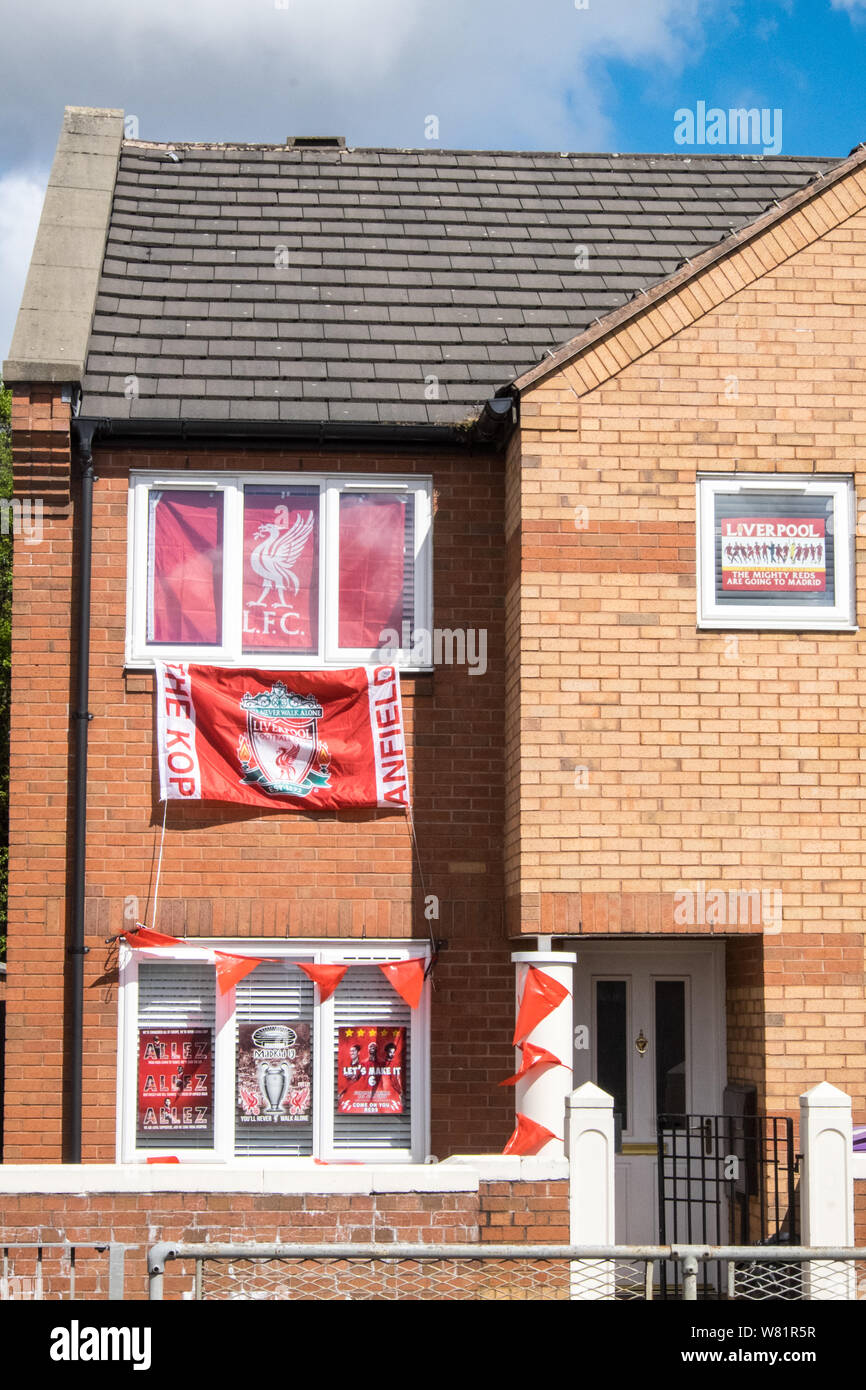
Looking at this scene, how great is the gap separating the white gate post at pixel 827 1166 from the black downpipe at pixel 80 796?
15.8 ft

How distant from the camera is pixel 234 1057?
34.7ft

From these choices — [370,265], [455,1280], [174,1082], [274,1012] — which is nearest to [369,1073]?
[274,1012]

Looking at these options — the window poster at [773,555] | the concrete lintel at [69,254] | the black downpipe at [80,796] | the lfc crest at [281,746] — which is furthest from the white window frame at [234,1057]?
the concrete lintel at [69,254]

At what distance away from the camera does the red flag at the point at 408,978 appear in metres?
10.6

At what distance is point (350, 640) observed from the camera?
11.1 meters

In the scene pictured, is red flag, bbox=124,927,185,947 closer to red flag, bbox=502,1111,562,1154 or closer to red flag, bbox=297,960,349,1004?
red flag, bbox=297,960,349,1004

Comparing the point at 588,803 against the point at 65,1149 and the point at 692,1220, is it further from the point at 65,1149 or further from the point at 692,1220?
the point at 65,1149

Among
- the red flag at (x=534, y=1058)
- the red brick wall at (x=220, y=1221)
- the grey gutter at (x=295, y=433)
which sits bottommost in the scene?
the red brick wall at (x=220, y=1221)

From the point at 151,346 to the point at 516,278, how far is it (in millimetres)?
3043

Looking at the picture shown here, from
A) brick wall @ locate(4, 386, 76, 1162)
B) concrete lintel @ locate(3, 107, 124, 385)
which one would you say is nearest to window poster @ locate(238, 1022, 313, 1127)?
brick wall @ locate(4, 386, 76, 1162)

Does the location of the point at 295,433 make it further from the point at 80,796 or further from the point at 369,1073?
the point at 369,1073

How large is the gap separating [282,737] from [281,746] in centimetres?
6

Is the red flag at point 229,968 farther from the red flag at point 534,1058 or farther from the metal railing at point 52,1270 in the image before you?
the metal railing at point 52,1270
